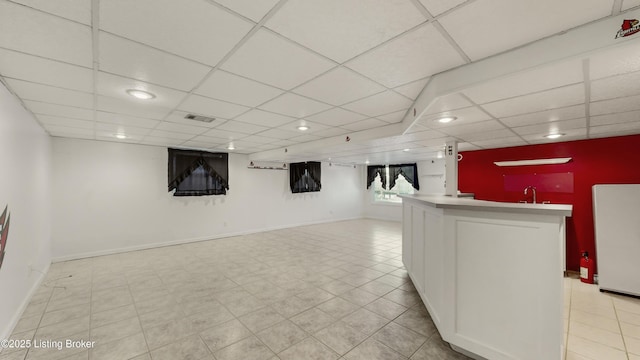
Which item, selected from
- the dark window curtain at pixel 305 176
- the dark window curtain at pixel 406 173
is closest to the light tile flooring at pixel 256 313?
the dark window curtain at pixel 305 176

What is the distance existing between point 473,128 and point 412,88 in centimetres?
179

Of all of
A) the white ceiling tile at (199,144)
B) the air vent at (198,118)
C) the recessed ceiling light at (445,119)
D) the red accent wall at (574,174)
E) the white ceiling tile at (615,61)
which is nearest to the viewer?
the white ceiling tile at (615,61)

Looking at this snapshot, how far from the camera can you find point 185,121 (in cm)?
375

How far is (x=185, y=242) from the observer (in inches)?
252

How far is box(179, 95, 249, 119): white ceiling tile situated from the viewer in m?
2.84

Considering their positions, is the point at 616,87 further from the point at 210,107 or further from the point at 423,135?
the point at 210,107

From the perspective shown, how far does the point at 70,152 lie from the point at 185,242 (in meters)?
3.02

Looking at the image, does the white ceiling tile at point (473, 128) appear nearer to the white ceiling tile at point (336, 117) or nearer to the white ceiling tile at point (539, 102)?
the white ceiling tile at point (539, 102)

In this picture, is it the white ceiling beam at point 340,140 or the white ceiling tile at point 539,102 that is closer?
the white ceiling tile at point 539,102

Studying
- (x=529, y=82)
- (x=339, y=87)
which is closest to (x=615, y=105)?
(x=529, y=82)

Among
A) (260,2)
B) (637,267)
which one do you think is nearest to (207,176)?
(260,2)

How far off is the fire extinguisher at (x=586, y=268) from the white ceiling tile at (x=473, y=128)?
258cm

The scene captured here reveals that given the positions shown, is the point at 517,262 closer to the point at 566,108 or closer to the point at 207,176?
the point at 566,108

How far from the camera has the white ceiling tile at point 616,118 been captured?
9.38 ft
